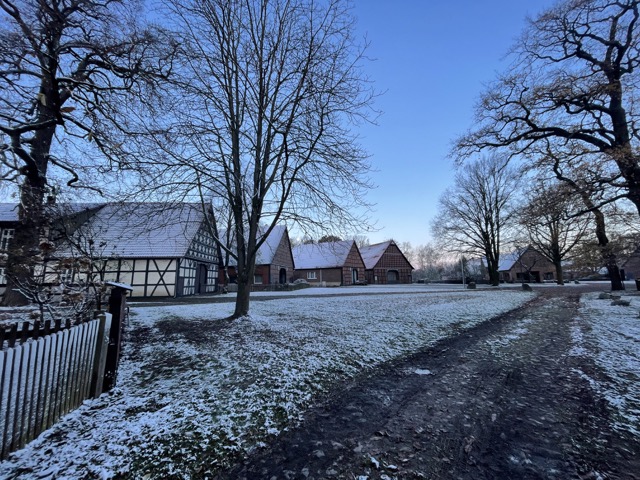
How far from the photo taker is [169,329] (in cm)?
762

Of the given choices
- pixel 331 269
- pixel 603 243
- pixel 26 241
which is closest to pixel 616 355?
pixel 603 243

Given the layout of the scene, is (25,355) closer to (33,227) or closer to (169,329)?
(169,329)

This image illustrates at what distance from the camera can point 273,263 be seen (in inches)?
1292

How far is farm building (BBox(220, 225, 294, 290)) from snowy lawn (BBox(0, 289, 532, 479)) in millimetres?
21512

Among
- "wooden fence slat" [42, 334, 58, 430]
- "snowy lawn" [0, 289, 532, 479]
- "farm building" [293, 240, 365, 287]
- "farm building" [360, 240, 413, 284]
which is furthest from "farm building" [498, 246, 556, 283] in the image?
"wooden fence slat" [42, 334, 58, 430]

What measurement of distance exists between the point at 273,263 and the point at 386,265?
22.6m

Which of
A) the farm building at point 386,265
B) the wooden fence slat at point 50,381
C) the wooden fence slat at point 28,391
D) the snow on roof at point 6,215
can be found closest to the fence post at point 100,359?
the wooden fence slat at point 50,381

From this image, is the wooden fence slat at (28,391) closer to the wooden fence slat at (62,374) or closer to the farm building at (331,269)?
the wooden fence slat at (62,374)

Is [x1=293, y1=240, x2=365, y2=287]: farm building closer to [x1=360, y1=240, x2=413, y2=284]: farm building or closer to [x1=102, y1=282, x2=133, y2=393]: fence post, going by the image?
[x1=360, y1=240, x2=413, y2=284]: farm building

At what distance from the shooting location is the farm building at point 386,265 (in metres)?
46.7

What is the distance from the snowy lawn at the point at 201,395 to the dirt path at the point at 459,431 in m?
0.43

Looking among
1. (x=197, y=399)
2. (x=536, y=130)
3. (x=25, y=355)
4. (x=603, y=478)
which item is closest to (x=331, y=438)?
(x=197, y=399)

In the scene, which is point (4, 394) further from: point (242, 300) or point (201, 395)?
point (242, 300)

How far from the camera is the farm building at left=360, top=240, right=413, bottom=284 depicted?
1838 inches
